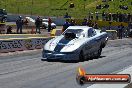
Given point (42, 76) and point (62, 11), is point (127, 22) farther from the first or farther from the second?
point (42, 76)

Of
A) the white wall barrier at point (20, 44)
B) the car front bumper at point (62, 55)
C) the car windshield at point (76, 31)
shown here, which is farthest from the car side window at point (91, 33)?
the white wall barrier at point (20, 44)

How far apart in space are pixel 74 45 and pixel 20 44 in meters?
7.87

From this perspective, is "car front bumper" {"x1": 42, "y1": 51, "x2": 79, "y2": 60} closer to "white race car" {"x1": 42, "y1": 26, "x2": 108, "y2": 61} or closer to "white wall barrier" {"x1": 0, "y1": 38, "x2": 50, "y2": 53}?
"white race car" {"x1": 42, "y1": 26, "x2": 108, "y2": 61}

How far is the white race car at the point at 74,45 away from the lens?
17625 mm

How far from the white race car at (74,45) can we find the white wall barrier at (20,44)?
18.6 feet

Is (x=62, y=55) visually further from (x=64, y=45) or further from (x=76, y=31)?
(x=76, y=31)

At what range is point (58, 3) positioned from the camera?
77.7m

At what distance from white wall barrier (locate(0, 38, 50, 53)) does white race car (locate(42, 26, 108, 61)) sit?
18.6 feet

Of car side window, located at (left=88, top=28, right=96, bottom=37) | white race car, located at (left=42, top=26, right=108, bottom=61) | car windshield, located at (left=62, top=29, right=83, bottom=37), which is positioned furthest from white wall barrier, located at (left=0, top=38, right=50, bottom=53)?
car side window, located at (left=88, top=28, right=96, bottom=37)

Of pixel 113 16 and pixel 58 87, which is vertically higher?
pixel 58 87

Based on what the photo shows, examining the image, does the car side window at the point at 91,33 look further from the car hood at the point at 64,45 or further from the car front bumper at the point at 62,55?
the car front bumper at the point at 62,55

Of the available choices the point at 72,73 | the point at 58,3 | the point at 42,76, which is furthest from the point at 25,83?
the point at 58,3

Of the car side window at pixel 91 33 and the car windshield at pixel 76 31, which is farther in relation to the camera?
the car side window at pixel 91 33

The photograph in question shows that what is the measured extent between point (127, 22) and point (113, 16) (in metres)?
2.12
